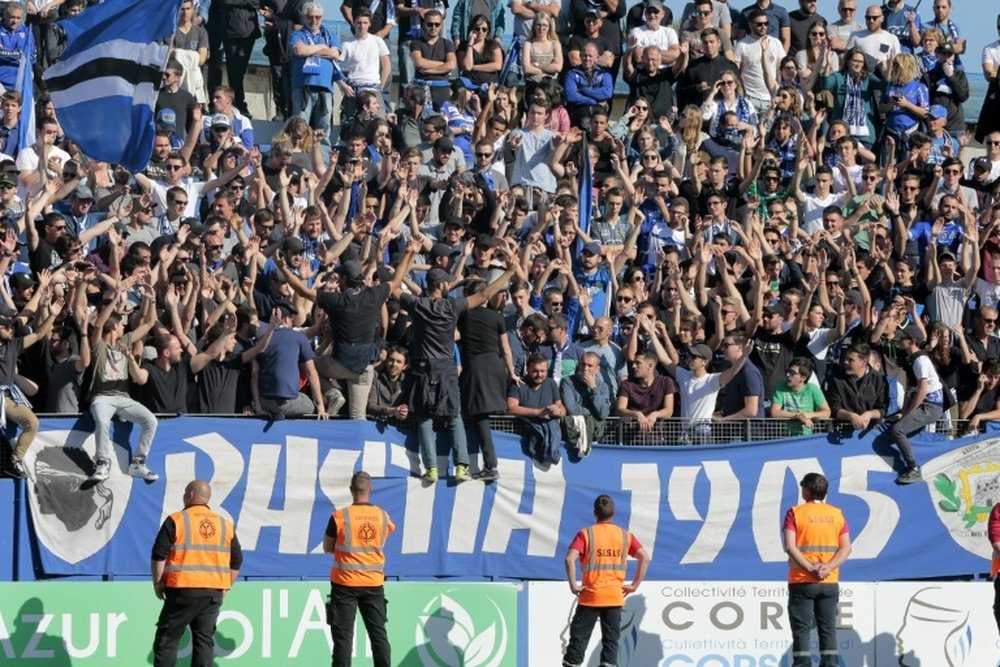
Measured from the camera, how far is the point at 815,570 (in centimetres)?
1652

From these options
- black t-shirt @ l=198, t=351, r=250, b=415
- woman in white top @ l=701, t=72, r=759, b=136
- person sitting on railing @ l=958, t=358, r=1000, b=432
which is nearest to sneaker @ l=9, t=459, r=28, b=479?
black t-shirt @ l=198, t=351, r=250, b=415

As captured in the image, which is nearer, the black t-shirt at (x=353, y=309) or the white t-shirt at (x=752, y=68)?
the black t-shirt at (x=353, y=309)

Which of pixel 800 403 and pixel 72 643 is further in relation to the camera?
pixel 800 403

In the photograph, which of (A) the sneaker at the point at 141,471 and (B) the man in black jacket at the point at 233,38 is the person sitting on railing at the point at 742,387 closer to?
(A) the sneaker at the point at 141,471

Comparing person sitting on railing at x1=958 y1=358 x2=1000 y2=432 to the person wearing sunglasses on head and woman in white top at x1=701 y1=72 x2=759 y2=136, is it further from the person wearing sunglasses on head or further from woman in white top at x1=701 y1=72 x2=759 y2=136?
the person wearing sunglasses on head

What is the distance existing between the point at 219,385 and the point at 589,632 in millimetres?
4245

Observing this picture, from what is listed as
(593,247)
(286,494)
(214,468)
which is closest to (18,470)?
(214,468)

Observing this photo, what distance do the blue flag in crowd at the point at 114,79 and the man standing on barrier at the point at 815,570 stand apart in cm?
724

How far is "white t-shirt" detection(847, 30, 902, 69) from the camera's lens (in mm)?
27078

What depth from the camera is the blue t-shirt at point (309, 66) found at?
24812 millimetres

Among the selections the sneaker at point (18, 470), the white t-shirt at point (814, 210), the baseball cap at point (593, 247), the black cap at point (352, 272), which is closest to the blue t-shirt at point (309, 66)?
the baseball cap at point (593, 247)

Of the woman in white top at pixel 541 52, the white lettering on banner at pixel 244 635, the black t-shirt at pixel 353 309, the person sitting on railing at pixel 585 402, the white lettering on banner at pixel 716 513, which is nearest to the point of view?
the white lettering on banner at pixel 244 635

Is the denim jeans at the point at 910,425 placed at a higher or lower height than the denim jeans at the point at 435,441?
higher

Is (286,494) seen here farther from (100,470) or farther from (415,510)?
(100,470)
